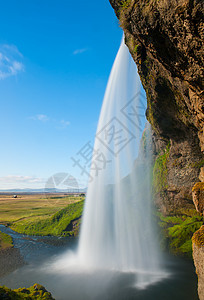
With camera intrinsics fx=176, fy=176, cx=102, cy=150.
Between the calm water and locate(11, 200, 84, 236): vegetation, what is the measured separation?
56.2ft

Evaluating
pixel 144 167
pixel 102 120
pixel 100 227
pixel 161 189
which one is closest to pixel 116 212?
pixel 100 227

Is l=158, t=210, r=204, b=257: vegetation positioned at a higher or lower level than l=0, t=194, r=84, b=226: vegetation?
lower

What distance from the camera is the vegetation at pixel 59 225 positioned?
126ft

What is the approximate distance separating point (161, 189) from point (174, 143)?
8.01 meters

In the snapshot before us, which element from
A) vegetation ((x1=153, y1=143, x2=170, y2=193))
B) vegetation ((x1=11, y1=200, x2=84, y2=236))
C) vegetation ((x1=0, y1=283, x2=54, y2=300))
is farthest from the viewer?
vegetation ((x1=11, y1=200, x2=84, y2=236))

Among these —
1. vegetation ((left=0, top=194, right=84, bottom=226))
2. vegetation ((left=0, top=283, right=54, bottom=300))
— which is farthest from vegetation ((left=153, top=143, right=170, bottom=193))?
vegetation ((left=0, top=194, right=84, bottom=226))

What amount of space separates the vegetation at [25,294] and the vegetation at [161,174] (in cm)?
2011

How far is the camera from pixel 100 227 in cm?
2364

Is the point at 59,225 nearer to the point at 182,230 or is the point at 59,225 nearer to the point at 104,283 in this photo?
the point at 182,230

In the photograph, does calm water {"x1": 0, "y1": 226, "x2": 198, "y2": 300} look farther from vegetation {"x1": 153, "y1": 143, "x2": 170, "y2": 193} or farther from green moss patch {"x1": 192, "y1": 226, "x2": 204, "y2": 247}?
vegetation {"x1": 153, "y1": 143, "x2": 170, "y2": 193}

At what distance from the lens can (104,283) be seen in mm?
14648

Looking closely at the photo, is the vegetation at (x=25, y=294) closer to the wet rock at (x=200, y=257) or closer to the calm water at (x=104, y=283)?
the calm water at (x=104, y=283)

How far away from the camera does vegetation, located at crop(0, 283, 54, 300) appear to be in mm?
9758

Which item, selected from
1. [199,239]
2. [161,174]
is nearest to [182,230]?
[161,174]
